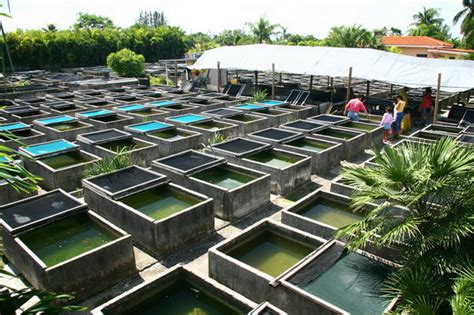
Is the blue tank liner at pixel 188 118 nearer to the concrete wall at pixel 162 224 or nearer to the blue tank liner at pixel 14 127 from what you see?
the blue tank liner at pixel 14 127

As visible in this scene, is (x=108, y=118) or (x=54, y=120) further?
(x=108, y=118)

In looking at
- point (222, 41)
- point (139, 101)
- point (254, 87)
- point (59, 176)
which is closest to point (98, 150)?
point (59, 176)

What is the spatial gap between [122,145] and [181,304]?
276 inches

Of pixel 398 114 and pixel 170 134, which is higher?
pixel 398 114

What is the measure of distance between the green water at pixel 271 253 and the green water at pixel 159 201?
163 cm

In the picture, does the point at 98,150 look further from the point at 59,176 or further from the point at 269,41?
the point at 269,41

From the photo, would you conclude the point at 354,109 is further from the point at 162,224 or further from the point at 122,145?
the point at 162,224

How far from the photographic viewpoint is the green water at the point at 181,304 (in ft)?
16.1

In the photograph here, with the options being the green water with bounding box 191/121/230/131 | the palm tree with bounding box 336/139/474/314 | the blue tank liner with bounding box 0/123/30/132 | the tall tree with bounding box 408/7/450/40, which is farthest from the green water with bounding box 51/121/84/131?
the tall tree with bounding box 408/7/450/40

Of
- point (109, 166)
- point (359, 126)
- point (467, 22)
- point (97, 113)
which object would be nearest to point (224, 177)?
point (109, 166)

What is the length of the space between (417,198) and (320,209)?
11.3 feet

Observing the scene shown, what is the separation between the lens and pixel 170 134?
486 inches

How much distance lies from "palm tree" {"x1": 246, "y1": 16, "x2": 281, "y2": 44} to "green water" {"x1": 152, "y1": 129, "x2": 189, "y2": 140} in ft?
102

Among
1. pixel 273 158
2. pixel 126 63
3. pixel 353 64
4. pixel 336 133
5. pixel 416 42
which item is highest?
pixel 416 42
